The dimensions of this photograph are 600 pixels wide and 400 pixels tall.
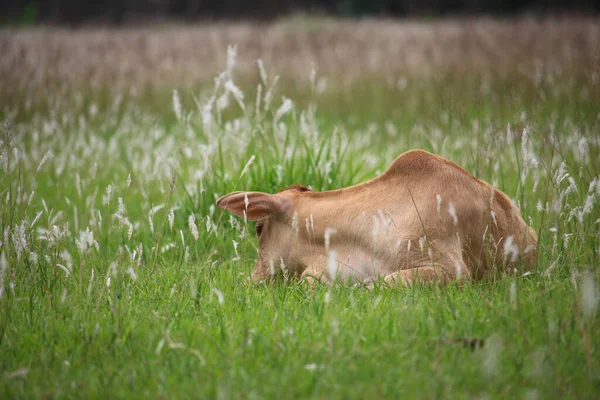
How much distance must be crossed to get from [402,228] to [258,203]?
32.2 inches

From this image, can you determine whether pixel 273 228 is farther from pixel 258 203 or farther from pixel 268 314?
pixel 268 314

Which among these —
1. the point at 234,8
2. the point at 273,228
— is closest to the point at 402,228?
the point at 273,228

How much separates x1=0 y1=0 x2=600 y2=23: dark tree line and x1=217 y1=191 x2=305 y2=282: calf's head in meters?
22.4

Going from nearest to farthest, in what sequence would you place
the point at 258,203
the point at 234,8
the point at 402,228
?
the point at 402,228
the point at 258,203
the point at 234,8

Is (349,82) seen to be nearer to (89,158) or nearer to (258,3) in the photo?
(89,158)

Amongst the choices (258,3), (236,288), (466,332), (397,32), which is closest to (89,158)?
(236,288)

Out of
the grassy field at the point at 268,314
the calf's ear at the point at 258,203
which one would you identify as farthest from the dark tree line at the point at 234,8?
the calf's ear at the point at 258,203

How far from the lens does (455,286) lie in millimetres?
3137

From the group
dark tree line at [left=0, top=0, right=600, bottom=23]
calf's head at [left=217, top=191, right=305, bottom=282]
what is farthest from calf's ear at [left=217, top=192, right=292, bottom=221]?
dark tree line at [left=0, top=0, right=600, bottom=23]

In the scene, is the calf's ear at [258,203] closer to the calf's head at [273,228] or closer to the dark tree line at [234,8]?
the calf's head at [273,228]

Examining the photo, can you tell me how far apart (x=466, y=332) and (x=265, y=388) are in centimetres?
90

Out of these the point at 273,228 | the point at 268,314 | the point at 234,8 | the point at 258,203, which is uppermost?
the point at 234,8

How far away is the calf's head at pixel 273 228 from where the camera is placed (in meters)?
3.59

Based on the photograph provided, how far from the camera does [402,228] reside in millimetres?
3287
